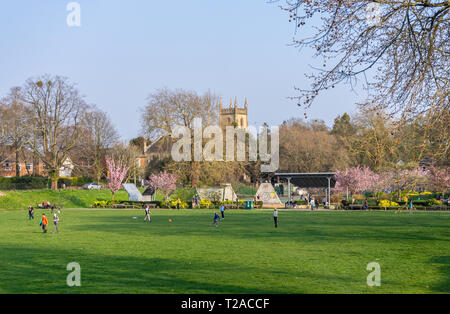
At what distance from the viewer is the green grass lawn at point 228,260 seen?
12766 mm

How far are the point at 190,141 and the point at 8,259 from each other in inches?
1880

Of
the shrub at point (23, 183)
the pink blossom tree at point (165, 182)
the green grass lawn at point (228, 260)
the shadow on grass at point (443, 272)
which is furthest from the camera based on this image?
the pink blossom tree at point (165, 182)

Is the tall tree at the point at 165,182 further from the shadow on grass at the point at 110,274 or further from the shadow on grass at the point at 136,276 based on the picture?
the shadow on grass at the point at 136,276

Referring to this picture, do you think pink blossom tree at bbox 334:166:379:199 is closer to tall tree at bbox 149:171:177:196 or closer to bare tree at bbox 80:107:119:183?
tall tree at bbox 149:171:177:196

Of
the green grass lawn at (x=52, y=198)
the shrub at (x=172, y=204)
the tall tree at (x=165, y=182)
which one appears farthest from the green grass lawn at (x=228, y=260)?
the tall tree at (x=165, y=182)

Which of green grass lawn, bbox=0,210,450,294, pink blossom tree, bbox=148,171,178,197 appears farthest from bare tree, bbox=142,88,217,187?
green grass lawn, bbox=0,210,450,294

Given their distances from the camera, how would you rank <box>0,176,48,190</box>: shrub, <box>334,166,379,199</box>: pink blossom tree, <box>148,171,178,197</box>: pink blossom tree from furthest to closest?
<box>148,171,178,197</box>: pink blossom tree < <box>0,176,48,190</box>: shrub < <box>334,166,379,199</box>: pink blossom tree

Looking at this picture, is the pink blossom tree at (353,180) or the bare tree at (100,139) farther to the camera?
the bare tree at (100,139)

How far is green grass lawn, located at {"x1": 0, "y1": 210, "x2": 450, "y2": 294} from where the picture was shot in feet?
41.9

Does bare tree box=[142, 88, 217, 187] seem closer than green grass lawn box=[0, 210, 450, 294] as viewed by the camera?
No

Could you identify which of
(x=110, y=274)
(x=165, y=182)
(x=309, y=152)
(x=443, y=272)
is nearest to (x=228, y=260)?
(x=110, y=274)

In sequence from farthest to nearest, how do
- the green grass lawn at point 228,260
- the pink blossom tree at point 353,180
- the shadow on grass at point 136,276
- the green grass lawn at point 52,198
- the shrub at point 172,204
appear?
the pink blossom tree at point 353,180 < the shrub at point 172,204 < the green grass lawn at point 52,198 < the green grass lawn at point 228,260 < the shadow on grass at point 136,276

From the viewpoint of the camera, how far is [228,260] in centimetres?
1706

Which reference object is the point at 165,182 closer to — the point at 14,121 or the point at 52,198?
the point at 52,198
